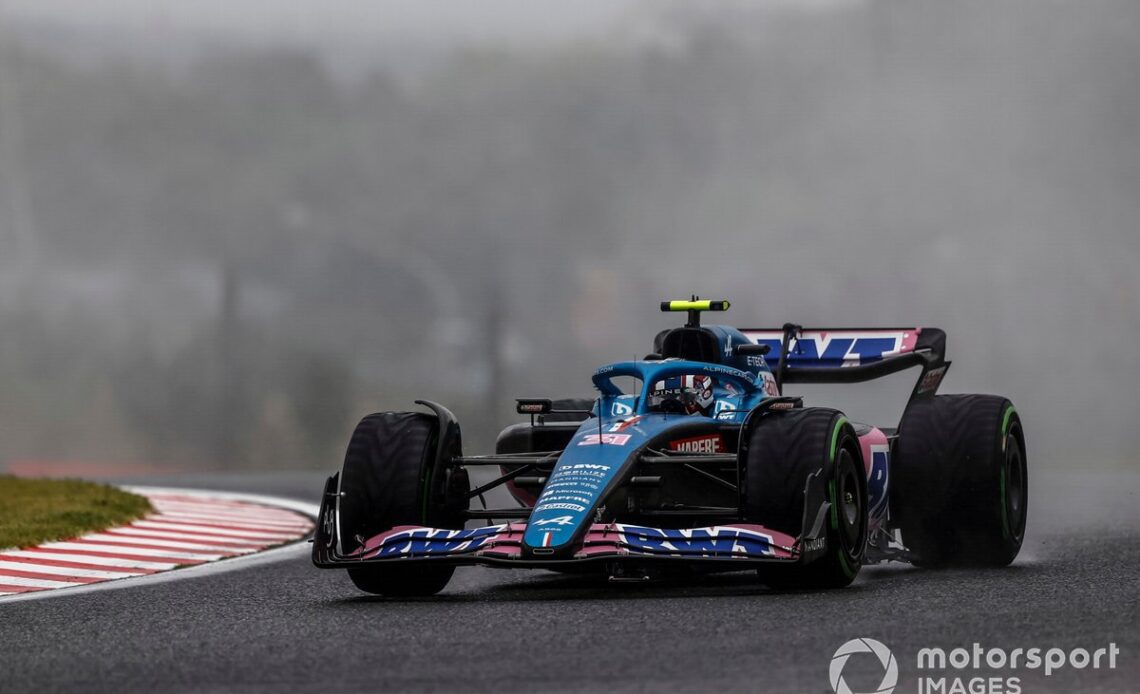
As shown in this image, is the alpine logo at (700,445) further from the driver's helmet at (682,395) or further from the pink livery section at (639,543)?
the pink livery section at (639,543)

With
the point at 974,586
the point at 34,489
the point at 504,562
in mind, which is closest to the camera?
the point at 504,562

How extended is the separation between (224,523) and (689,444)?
8.92m

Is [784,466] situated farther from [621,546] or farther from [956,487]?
[956,487]

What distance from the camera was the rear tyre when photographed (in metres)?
10.5

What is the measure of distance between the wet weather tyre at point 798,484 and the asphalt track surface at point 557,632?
0.54ft

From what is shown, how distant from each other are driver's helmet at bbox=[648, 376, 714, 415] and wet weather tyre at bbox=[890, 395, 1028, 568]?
1.84 metres

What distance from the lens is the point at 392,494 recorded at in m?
10.6

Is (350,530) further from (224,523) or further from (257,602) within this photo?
(224,523)

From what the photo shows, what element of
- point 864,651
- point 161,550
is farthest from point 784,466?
point 161,550

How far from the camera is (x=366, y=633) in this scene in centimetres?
830

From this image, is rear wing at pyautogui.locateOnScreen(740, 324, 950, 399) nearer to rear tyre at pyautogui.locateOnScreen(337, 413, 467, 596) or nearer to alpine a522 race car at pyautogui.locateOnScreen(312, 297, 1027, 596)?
alpine a522 race car at pyautogui.locateOnScreen(312, 297, 1027, 596)

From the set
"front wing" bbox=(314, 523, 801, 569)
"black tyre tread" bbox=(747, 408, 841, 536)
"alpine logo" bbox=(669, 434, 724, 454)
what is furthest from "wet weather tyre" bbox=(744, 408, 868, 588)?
"alpine logo" bbox=(669, 434, 724, 454)

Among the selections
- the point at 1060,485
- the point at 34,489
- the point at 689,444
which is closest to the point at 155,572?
the point at 689,444

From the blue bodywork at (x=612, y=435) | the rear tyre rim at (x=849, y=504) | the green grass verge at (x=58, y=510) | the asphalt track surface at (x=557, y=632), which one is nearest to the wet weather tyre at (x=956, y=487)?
the asphalt track surface at (x=557, y=632)
